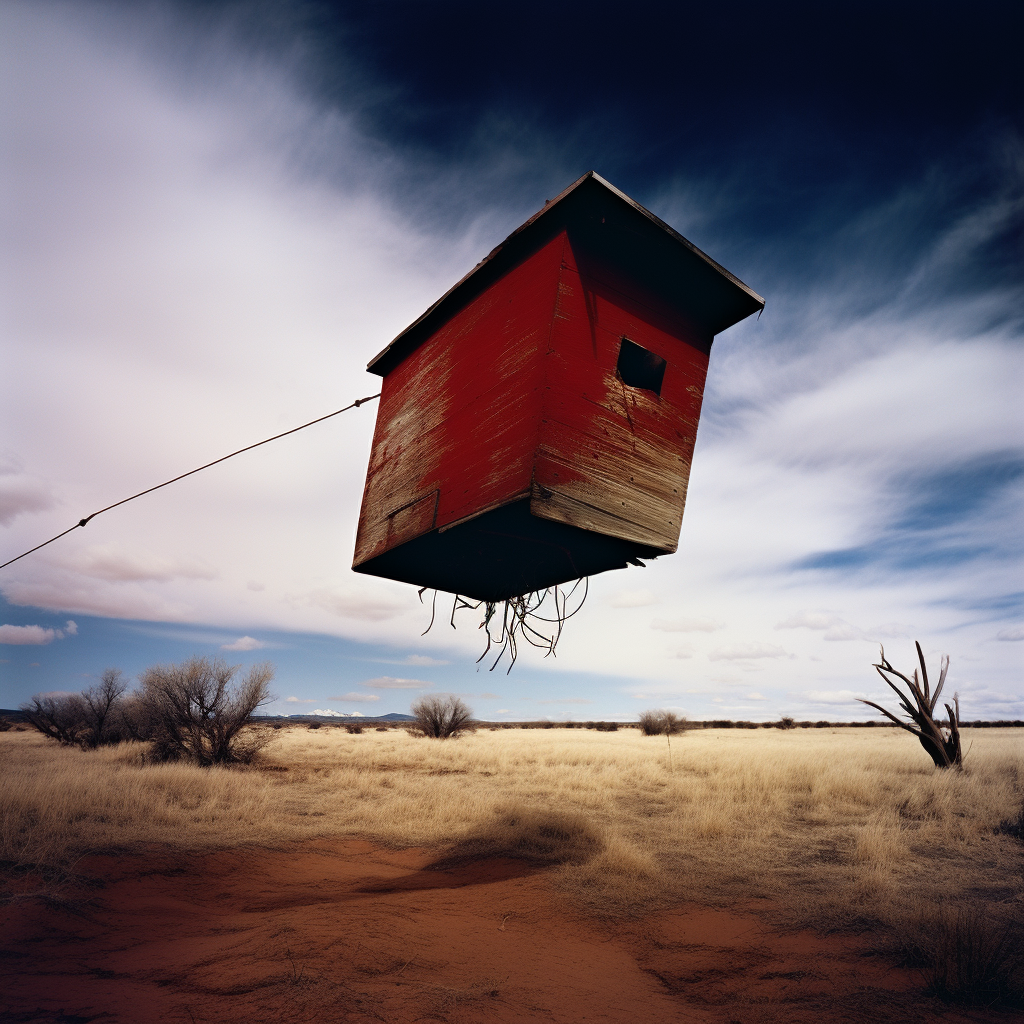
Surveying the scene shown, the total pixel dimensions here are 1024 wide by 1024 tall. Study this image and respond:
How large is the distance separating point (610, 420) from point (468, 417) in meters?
0.92

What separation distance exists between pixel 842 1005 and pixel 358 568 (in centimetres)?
466

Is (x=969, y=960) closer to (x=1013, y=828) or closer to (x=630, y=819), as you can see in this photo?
(x=630, y=819)

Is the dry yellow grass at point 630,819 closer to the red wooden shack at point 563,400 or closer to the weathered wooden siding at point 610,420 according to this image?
the red wooden shack at point 563,400

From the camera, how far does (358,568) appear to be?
4344mm

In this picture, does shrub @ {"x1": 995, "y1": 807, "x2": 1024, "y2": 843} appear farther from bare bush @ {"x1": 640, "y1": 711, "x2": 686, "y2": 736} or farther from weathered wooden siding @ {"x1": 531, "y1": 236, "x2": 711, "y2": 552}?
bare bush @ {"x1": 640, "y1": 711, "x2": 686, "y2": 736}

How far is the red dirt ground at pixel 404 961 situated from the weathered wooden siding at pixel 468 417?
3126 millimetres

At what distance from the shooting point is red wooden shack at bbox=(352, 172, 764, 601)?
3172 mm

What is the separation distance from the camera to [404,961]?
4.55m

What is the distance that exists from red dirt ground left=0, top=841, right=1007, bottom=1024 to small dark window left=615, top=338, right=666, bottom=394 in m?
4.34

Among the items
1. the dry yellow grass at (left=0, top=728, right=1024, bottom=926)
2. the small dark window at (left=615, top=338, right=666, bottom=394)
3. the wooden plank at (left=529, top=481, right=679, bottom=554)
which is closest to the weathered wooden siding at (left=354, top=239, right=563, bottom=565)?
the wooden plank at (left=529, top=481, right=679, bottom=554)

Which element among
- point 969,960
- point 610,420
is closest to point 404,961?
point 969,960

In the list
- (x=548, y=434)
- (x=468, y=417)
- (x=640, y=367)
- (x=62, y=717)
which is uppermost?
(x=640, y=367)

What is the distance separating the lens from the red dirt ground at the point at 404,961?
12.8ft

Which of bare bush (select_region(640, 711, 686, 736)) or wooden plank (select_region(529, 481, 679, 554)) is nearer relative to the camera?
wooden plank (select_region(529, 481, 679, 554))
